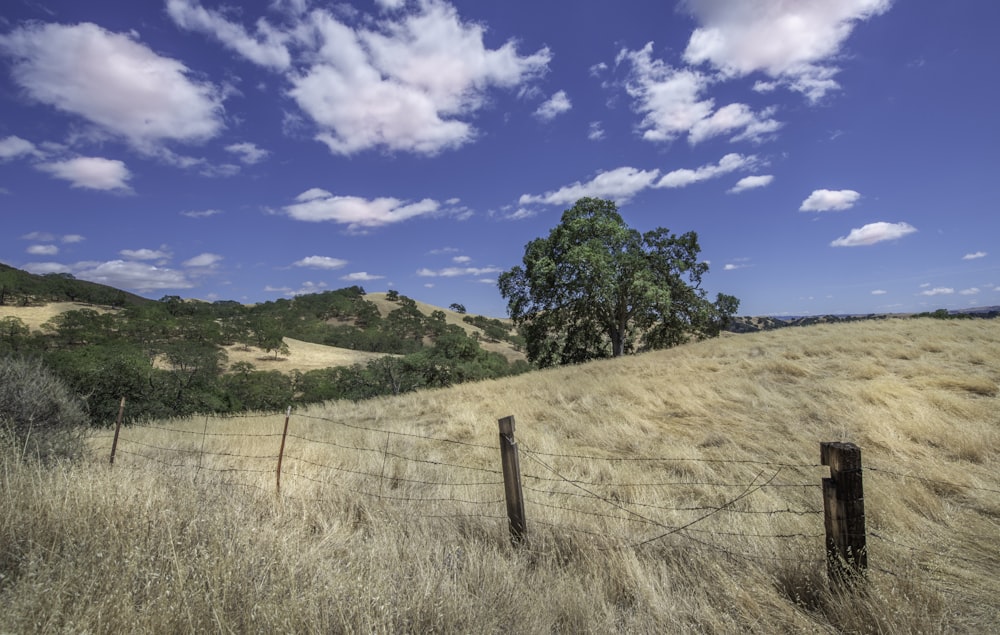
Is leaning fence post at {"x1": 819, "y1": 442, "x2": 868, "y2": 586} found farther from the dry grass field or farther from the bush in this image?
the bush

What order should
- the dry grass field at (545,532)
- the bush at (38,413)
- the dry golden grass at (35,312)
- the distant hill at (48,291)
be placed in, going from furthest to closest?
the distant hill at (48,291) < the dry golden grass at (35,312) < the bush at (38,413) < the dry grass field at (545,532)

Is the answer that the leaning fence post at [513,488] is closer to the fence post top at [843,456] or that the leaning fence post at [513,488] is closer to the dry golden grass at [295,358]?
the fence post top at [843,456]

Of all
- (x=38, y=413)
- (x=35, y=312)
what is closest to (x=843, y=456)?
(x=38, y=413)

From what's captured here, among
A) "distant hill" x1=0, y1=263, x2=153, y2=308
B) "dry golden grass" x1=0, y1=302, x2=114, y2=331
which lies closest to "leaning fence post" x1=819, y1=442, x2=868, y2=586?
"dry golden grass" x1=0, y1=302, x2=114, y2=331

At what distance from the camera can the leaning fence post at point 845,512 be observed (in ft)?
10.2

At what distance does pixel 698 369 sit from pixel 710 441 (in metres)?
7.05

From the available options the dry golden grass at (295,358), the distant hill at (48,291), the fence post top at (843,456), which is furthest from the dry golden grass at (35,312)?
the fence post top at (843,456)

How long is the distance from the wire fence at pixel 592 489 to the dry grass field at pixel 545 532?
0.12 ft

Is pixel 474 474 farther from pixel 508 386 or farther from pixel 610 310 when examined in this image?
pixel 610 310

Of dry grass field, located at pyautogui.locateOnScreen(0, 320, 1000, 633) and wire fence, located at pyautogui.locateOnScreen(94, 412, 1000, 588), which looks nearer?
dry grass field, located at pyautogui.locateOnScreen(0, 320, 1000, 633)

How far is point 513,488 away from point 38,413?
7.71 m

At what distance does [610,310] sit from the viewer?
82.9 ft

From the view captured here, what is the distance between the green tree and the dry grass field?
14.6 m

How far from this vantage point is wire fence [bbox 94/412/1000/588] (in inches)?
162
